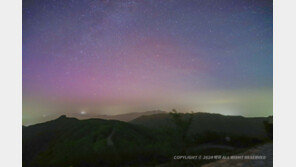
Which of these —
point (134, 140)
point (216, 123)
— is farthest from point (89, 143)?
point (216, 123)

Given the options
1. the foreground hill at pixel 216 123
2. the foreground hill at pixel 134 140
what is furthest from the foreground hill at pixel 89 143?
the foreground hill at pixel 216 123

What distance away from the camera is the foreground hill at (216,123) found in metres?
7.94

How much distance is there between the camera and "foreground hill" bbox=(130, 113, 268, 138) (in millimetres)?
7941

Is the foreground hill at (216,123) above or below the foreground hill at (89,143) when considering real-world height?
above

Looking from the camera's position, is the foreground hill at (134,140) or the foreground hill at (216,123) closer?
the foreground hill at (134,140)

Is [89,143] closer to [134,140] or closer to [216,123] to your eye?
[134,140]

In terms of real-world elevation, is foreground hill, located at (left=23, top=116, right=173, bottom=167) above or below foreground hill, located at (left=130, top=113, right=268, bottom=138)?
below

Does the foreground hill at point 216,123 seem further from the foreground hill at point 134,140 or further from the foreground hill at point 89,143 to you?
the foreground hill at point 89,143

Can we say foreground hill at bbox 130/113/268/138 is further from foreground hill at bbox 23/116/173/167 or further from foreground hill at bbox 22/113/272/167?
foreground hill at bbox 23/116/173/167

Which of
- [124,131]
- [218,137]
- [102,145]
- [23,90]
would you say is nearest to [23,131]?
[23,90]

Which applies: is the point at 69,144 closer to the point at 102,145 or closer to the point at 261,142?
the point at 102,145

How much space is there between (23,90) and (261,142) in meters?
11.0

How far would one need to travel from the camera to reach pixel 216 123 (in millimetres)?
8398

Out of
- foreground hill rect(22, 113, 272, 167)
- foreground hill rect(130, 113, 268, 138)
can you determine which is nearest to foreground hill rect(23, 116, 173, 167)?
foreground hill rect(22, 113, 272, 167)
